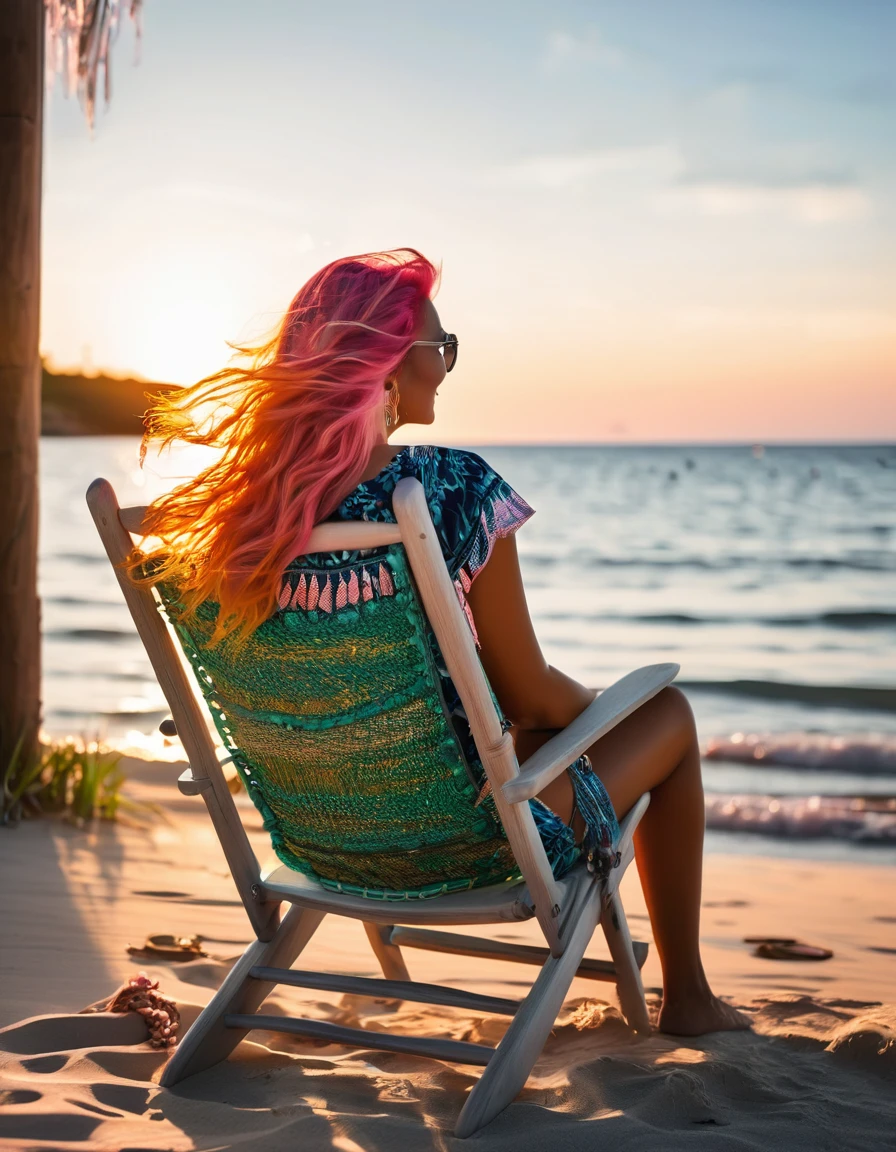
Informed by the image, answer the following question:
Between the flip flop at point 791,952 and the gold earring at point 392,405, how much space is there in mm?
2321

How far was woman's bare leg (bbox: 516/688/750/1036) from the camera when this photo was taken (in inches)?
88.9

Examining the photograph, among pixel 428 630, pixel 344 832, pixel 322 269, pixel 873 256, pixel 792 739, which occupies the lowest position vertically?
pixel 792 739

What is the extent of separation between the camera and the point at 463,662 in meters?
1.78

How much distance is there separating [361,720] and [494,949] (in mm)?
826

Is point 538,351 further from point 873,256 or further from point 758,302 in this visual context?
point 873,256

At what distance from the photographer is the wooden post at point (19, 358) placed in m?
4.16

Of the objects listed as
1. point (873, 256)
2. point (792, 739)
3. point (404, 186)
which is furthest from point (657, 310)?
point (792, 739)

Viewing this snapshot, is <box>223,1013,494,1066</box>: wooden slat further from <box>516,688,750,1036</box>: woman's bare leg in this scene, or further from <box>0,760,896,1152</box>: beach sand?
<box>516,688,750,1036</box>: woman's bare leg

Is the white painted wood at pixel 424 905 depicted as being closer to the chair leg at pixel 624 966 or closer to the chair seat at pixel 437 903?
the chair seat at pixel 437 903

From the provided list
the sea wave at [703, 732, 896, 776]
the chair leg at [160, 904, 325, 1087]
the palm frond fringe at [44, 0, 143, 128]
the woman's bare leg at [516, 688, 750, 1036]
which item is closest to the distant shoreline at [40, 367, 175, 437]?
the sea wave at [703, 732, 896, 776]

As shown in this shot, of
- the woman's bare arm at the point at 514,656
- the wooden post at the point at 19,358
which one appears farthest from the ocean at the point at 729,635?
the woman's bare arm at the point at 514,656

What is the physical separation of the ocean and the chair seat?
101 cm

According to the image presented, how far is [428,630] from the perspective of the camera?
186 cm

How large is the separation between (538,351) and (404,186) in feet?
75.8
